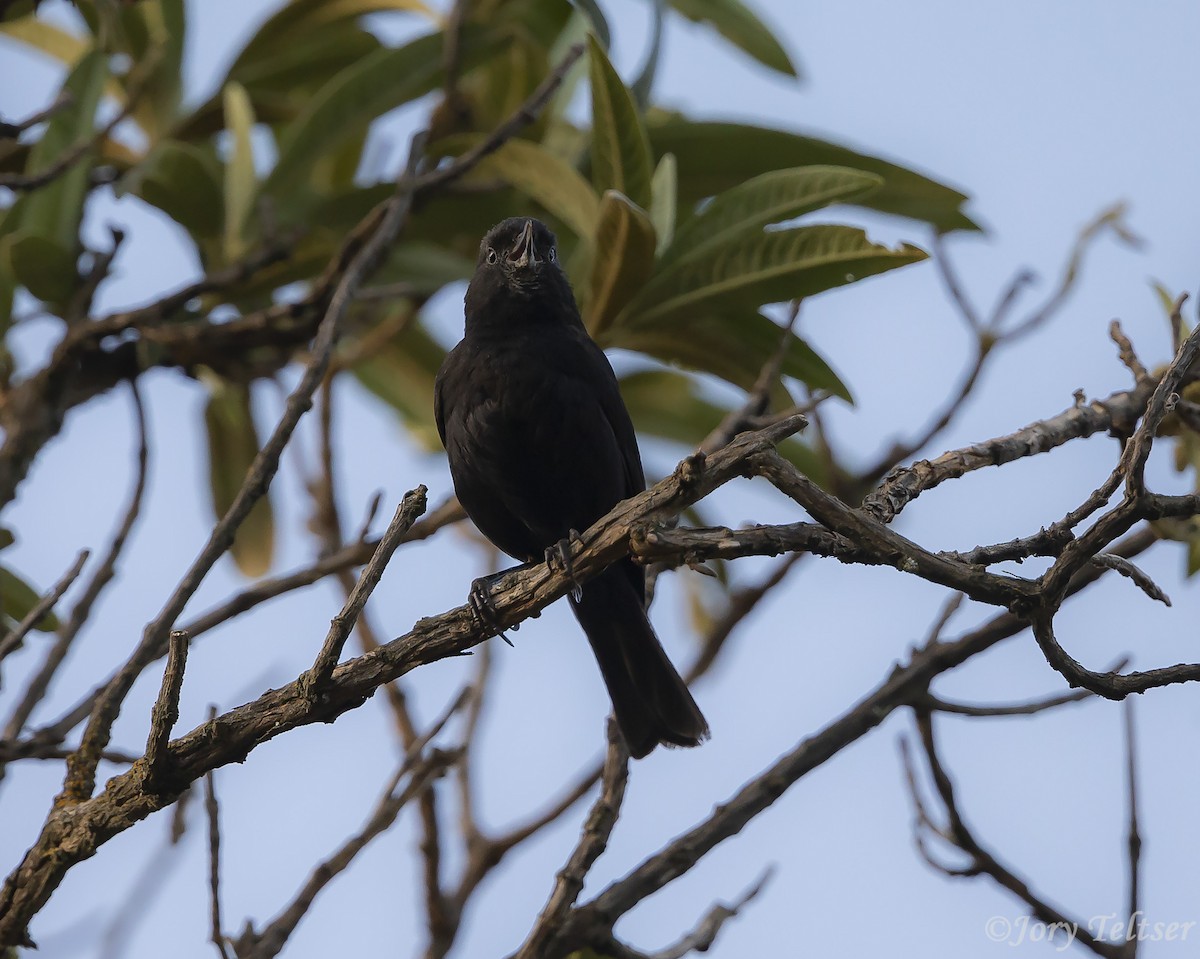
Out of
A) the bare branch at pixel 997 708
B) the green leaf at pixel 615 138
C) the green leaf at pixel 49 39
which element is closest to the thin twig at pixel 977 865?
the bare branch at pixel 997 708

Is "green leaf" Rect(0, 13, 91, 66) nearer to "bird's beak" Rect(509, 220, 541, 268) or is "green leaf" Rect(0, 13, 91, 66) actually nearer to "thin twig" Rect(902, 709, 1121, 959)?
"bird's beak" Rect(509, 220, 541, 268)

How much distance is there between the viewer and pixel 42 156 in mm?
3871

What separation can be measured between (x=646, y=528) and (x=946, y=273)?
1.91 metres

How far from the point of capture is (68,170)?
3816 mm

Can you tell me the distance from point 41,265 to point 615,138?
165 cm

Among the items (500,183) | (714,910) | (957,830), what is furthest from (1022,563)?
(500,183)

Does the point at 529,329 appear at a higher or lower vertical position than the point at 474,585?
higher

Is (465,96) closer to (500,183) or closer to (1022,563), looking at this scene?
(500,183)

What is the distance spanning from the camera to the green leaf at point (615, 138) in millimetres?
3549

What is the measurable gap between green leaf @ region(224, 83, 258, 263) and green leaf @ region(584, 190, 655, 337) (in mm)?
1196

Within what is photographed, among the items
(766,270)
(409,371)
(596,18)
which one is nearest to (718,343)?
(766,270)

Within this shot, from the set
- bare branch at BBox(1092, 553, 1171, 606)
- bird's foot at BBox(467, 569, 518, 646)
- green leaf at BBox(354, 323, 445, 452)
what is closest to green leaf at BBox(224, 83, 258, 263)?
green leaf at BBox(354, 323, 445, 452)

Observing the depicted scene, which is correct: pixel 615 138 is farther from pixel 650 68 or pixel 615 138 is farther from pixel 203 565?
pixel 203 565

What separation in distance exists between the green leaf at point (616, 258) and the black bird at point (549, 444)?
88mm
